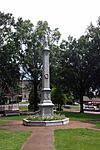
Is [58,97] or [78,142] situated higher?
[58,97]

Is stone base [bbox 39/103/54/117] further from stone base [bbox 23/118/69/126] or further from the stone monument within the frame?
stone base [bbox 23/118/69/126]

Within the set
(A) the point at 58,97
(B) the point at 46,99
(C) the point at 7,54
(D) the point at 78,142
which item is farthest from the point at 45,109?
(A) the point at 58,97

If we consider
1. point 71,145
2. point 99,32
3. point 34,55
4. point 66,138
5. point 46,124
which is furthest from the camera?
point 34,55

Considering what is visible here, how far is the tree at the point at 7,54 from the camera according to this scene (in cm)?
4716

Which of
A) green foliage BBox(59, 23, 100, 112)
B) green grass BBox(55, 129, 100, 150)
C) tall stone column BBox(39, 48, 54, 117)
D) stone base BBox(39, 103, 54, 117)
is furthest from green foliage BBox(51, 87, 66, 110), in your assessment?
green grass BBox(55, 129, 100, 150)

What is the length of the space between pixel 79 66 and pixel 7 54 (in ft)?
35.1

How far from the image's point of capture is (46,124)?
1013 inches

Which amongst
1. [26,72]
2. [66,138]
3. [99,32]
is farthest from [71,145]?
[26,72]

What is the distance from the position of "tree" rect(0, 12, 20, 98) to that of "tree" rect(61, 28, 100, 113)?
739cm

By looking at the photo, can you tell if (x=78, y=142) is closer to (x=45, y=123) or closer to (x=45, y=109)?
(x=45, y=123)

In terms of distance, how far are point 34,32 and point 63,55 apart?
5477 mm

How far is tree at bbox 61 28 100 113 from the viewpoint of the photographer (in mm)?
48500

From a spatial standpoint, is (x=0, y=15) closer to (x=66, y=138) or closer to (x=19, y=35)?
(x=19, y=35)

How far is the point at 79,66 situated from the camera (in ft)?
166
